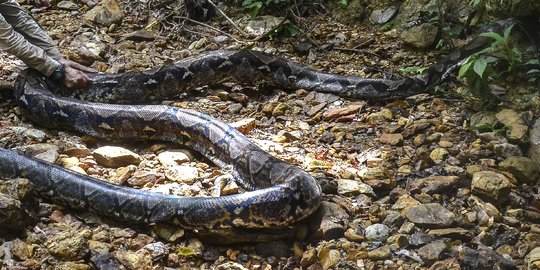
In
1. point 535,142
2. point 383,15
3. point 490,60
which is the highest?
point 490,60

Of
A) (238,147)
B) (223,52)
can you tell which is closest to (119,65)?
(223,52)

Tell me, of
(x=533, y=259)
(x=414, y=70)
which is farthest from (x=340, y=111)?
(x=533, y=259)

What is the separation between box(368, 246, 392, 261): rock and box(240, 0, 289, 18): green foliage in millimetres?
5555

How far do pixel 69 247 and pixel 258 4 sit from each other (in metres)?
5.91

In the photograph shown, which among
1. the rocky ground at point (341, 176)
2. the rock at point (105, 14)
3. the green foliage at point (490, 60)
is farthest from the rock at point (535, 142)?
the rock at point (105, 14)

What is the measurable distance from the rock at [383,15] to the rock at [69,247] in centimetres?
586

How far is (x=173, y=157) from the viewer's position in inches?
246

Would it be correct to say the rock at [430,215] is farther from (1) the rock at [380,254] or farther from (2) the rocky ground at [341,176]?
(1) the rock at [380,254]

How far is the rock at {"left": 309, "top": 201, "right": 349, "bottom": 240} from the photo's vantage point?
4938 millimetres

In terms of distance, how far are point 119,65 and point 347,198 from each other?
447 centimetres

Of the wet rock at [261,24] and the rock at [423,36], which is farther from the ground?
the rock at [423,36]

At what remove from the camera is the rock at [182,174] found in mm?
5746

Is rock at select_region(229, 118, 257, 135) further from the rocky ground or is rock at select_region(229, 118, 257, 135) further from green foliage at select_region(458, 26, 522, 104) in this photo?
green foliage at select_region(458, 26, 522, 104)

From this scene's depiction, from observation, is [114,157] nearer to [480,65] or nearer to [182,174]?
[182,174]
